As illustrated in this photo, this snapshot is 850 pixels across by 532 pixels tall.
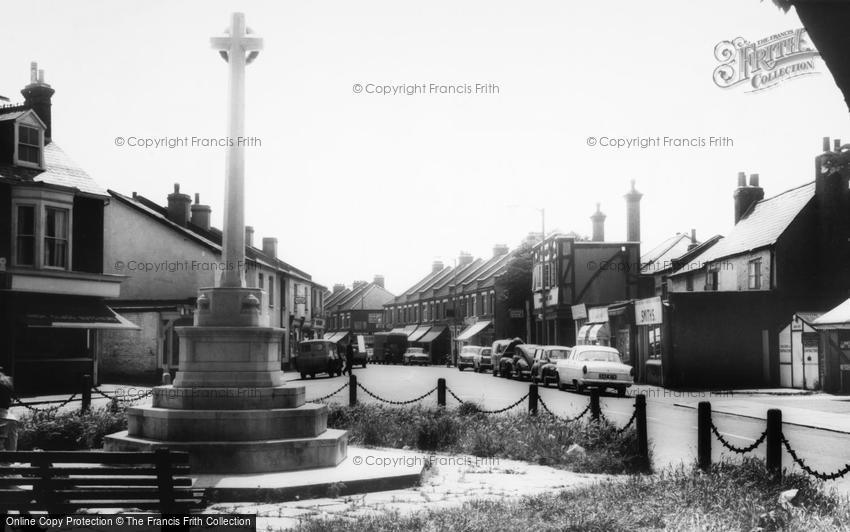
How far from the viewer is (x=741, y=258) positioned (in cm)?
3888

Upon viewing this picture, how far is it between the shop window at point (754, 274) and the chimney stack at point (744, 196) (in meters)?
5.96

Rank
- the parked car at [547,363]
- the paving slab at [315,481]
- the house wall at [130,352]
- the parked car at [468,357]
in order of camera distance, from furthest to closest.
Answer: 1. the parked car at [468,357]
2. the house wall at [130,352]
3. the parked car at [547,363]
4. the paving slab at [315,481]

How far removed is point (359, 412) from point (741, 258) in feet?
91.7

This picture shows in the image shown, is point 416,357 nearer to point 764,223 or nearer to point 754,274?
point 764,223

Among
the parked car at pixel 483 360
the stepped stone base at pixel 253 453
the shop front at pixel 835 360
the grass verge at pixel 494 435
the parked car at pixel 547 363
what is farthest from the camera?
the parked car at pixel 483 360

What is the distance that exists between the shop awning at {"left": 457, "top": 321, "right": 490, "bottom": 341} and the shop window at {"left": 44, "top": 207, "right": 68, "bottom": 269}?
45.2 meters

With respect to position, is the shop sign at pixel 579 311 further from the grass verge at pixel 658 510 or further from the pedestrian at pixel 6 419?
the pedestrian at pixel 6 419

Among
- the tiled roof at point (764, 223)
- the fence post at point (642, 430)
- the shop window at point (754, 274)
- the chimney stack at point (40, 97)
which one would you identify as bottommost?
the fence post at point (642, 430)

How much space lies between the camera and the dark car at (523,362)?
4066 cm

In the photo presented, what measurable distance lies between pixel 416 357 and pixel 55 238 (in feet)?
154

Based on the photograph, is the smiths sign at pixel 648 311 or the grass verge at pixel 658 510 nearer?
the grass verge at pixel 658 510

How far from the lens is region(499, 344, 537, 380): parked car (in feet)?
134

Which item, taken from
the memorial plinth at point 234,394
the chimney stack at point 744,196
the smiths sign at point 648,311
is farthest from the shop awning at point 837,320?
the memorial plinth at point 234,394

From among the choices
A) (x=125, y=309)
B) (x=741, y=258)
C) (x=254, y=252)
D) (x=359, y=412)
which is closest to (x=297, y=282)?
(x=254, y=252)
